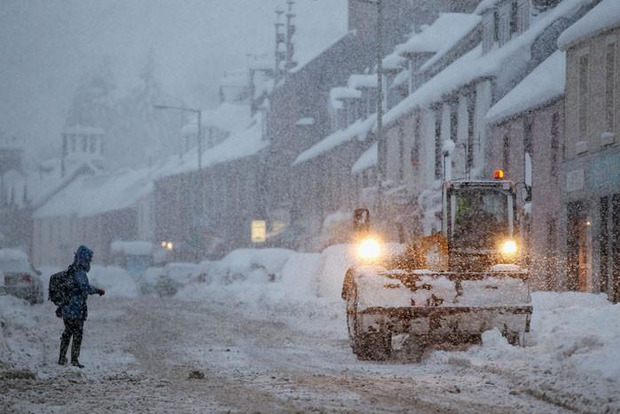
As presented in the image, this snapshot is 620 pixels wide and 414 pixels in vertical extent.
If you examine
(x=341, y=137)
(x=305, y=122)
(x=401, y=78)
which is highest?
(x=305, y=122)

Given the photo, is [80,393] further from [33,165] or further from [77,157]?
[33,165]

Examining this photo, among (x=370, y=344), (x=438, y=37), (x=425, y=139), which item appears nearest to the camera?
(x=370, y=344)

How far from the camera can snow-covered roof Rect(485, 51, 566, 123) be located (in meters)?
31.4

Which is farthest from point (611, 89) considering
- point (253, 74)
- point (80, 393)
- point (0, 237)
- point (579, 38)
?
point (0, 237)

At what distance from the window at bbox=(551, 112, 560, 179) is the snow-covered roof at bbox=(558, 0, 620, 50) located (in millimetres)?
2988

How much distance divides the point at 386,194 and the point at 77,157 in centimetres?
8385

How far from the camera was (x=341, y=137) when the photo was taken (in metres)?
56.5

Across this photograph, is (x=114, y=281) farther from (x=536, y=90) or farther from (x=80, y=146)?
(x=80, y=146)

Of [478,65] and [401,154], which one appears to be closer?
[478,65]

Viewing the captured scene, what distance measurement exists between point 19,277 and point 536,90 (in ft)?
49.0

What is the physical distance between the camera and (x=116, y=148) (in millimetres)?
140875

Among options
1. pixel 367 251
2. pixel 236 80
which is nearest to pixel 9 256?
pixel 367 251

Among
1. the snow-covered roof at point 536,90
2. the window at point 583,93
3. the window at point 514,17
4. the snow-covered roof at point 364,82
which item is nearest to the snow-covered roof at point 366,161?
→ the snow-covered roof at point 364,82

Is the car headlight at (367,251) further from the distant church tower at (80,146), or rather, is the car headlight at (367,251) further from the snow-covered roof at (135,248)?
the distant church tower at (80,146)
